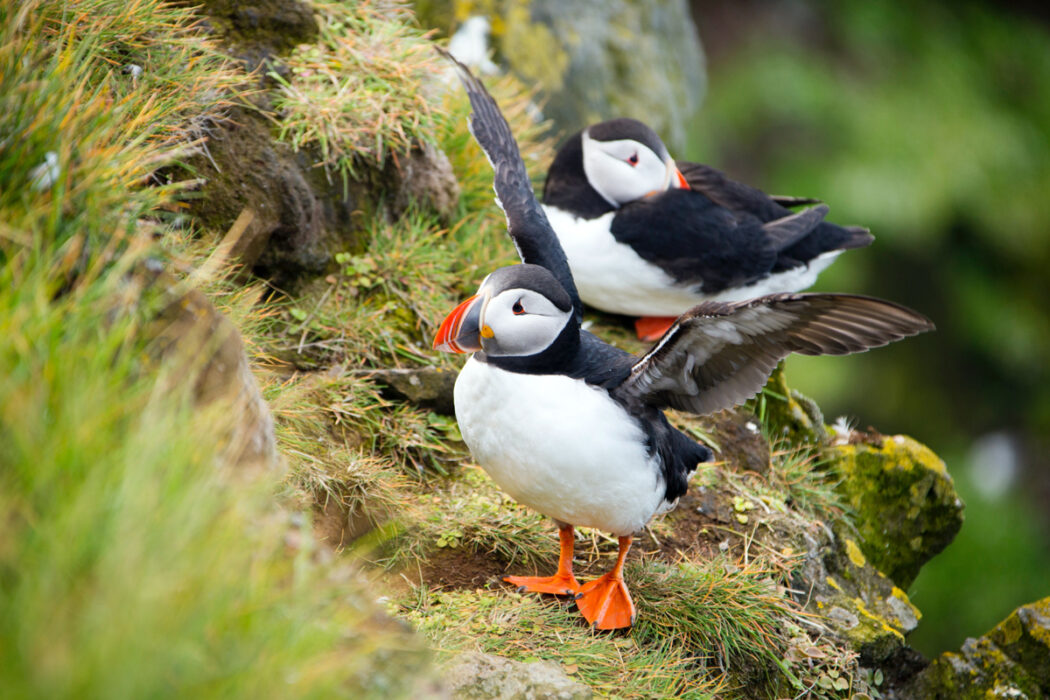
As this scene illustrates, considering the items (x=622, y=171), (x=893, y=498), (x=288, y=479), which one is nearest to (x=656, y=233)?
(x=622, y=171)

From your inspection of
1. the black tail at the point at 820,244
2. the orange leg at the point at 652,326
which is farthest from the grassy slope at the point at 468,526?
the black tail at the point at 820,244

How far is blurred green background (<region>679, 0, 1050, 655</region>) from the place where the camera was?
10156 mm

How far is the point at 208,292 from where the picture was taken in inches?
133

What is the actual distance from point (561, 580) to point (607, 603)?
210mm

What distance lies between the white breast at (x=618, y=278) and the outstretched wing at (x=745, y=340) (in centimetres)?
162

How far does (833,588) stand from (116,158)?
3.28 meters

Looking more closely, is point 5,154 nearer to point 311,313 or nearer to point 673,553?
point 311,313

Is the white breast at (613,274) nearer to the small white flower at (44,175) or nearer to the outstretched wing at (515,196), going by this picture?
the outstretched wing at (515,196)

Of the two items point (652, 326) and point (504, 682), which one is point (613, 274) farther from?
point (504, 682)

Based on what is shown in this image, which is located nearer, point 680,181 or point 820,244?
point 680,181

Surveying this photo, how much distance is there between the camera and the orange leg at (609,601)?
3.24 meters

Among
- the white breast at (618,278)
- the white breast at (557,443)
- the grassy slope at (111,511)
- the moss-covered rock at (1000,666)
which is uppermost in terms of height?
the grassy slope at (111,511)

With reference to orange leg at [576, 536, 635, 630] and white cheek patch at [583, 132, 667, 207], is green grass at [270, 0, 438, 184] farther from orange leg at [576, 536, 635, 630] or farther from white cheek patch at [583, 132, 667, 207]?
orange leg at [576, 536, 635, 630]

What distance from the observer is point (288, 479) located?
324 cm
